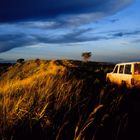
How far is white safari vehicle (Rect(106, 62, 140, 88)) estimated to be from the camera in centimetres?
1316

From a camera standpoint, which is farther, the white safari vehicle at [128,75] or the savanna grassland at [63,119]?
the white safari vehicle at [128,75]

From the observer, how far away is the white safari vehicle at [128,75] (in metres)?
13.2

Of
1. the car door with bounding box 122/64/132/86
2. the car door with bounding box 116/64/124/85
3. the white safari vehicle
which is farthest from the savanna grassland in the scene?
the car door with bounding box 116/64/124/85

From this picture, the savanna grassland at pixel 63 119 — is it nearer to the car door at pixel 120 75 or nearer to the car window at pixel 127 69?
the car window at pixel 127 69

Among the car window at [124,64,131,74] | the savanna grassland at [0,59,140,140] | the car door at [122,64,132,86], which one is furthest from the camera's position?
the car window at [124,64,131,74]

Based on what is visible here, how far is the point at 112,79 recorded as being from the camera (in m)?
17.0

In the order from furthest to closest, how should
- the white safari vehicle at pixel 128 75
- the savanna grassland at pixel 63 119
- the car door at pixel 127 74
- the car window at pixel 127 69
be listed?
the car window at pixel 127 69 < the car door at pixel 127 74 < the white safari vehicle at pixel 128 75 < the savanna grassland at pixel 63 119

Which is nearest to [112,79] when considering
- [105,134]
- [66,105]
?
[66,105]

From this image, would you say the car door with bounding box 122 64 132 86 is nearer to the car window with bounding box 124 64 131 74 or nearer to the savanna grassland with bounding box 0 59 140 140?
the car window with bounding box 124 64 131 74

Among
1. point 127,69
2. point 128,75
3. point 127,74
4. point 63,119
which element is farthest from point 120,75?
point 63,119

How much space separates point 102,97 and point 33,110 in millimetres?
2226

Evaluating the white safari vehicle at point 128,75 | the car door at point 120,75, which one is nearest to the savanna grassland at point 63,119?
the white safari vehicle at point 128,75

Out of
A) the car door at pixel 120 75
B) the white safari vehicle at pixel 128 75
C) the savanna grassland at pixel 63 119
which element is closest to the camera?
the savanna grassland at pixel 63 119

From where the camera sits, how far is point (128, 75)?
45.0 feet
